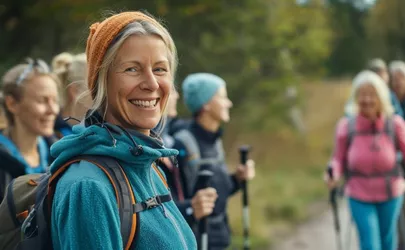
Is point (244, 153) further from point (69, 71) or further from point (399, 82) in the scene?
point (399, 82)

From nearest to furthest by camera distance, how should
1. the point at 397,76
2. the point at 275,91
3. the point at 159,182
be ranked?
the point at 159,182 < the point at 397,76 < the point at 275,91

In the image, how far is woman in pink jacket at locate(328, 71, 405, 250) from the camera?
6.11m

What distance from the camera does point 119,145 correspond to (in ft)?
6.42

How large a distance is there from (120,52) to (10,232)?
671mm

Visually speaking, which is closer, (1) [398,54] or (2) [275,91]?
(2) [275,91]

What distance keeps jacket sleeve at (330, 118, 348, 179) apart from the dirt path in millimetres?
2542

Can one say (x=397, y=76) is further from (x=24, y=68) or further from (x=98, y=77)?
(x=98, y=77)


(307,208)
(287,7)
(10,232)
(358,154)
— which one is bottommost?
(307,208)

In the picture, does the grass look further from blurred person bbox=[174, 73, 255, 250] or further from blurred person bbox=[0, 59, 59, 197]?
blurred person bbox=[0, 59, 59, 197]

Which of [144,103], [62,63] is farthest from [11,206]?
[62,63]

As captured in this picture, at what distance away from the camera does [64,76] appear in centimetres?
462

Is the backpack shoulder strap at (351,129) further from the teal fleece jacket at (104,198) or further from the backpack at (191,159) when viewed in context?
the teal fleece jacket at (104,198)

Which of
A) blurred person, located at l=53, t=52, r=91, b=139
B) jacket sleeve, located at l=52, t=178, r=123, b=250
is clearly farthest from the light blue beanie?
jacket sleeve, located at l=52, t=178, r=123, b=250

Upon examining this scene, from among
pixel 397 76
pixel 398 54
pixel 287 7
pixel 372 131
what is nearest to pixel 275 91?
pixel 287 7
